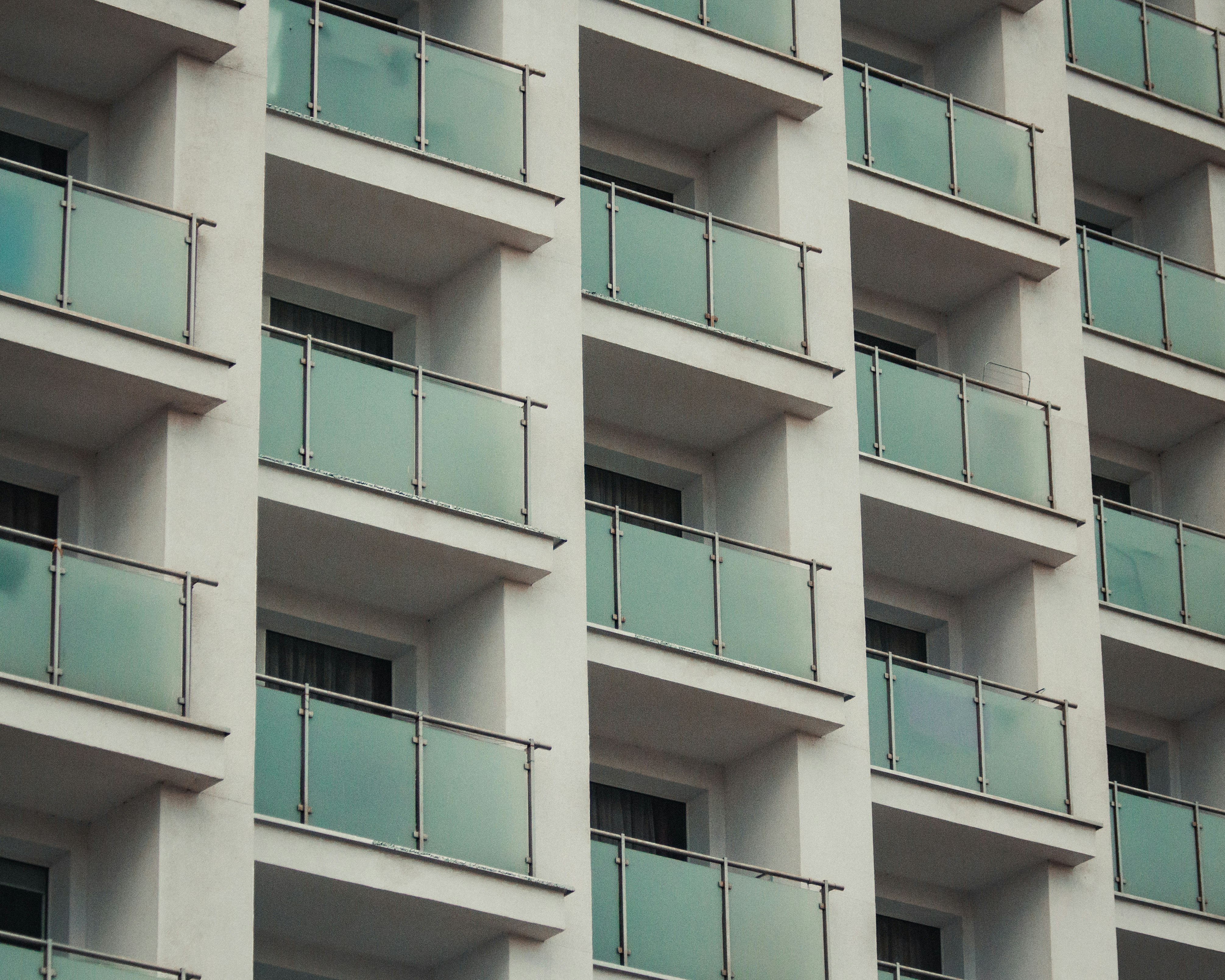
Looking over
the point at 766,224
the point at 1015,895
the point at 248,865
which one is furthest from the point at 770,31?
the point at 248,865

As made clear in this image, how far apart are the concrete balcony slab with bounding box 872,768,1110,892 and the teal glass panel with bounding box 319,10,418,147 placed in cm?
783

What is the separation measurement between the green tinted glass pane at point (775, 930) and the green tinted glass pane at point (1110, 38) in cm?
1222

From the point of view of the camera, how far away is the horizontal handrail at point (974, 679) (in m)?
30.5

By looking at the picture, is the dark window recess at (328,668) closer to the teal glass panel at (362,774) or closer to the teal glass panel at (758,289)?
the teal glass panel at (362,774)

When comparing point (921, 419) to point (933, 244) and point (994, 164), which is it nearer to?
point (933, 244)

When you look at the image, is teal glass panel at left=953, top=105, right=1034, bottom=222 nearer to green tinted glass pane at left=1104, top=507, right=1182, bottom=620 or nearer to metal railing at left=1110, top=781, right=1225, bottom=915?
green tinted glass pane at left=1104, top=507, right=1182, bottom=620

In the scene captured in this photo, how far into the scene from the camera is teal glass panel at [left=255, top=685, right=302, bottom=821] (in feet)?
83.3

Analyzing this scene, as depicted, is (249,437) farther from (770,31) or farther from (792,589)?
(770,31)

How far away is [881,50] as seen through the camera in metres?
35.2

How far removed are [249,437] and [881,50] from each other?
1189cm

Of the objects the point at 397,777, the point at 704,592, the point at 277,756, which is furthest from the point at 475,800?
the point at 704,592

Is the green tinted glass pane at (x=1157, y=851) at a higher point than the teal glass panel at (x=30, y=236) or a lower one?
lower

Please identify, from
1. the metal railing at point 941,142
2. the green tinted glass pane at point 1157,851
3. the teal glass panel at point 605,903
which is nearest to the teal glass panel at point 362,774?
the teal glass panel at point 605,903

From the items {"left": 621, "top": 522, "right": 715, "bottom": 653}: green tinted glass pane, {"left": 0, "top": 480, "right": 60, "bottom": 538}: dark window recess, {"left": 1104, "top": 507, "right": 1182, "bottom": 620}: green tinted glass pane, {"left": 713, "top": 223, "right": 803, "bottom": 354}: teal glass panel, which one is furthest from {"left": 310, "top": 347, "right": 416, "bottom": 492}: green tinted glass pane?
{"left": 1104, "top": 507, "right": 1182, "bottom": 620}: green tinted glass pane
